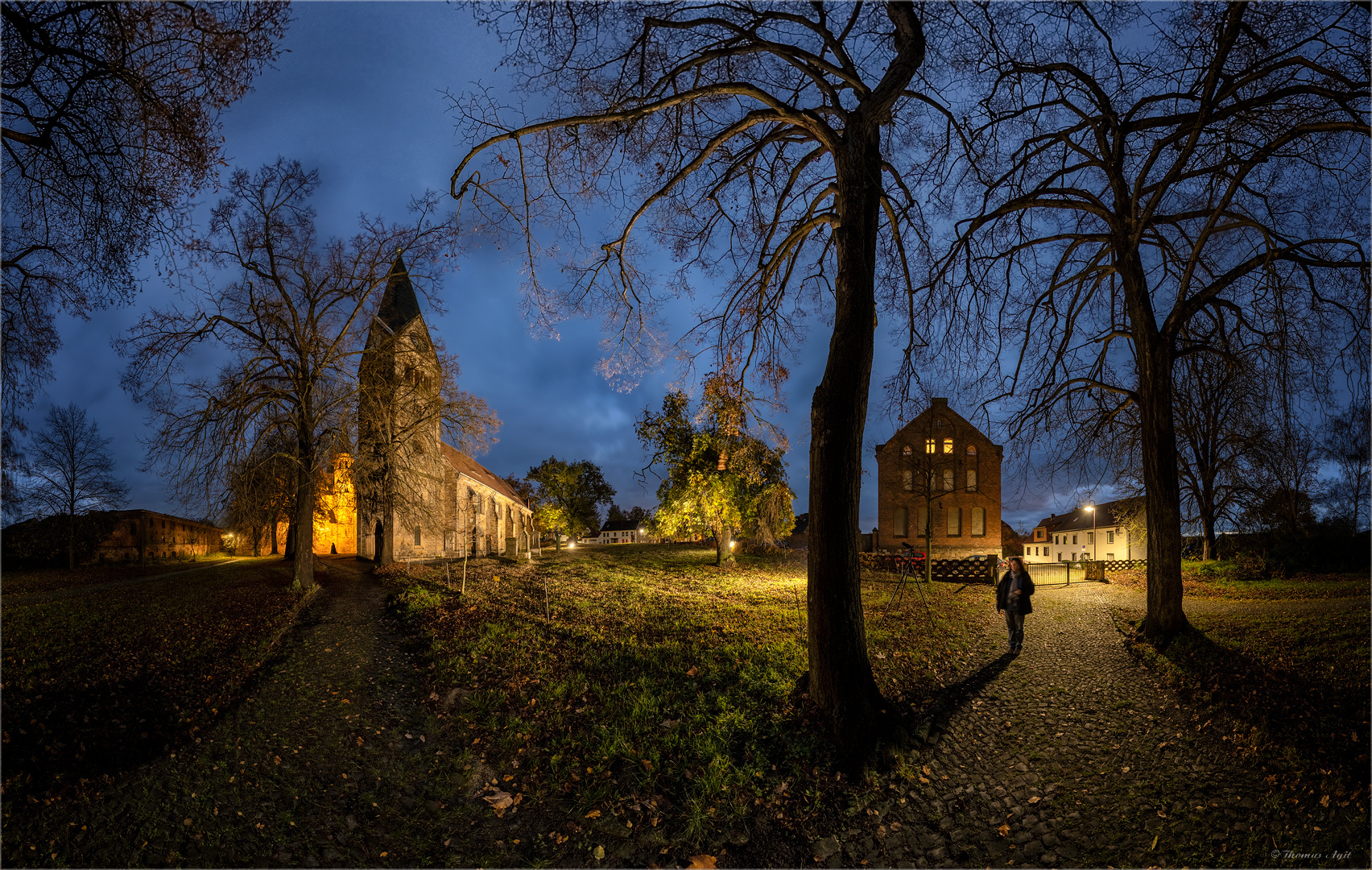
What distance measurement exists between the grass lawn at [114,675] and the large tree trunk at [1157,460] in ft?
47.9

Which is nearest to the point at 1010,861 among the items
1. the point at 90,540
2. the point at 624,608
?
the point at 624,608

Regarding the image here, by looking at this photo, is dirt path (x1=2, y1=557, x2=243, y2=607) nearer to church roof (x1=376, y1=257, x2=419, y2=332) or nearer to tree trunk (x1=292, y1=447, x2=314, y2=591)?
tree trunk (x1=292, y1=447, x2=314, y2=591)

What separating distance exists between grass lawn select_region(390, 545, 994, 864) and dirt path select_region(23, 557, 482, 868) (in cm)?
55

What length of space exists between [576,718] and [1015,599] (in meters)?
8.39

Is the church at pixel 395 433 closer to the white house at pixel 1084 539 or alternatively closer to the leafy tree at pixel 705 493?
the leafy tree at pixel 705 493

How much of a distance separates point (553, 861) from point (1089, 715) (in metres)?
6.36

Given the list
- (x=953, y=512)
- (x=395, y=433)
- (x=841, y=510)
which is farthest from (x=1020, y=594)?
(x=953, y=512)

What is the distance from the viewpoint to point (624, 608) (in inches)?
505

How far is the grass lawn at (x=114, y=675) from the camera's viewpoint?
5039mm

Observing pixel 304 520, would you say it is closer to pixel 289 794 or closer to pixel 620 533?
pixel 289 794

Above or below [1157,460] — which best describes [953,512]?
below

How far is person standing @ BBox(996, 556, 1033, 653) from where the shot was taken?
32.0 ft

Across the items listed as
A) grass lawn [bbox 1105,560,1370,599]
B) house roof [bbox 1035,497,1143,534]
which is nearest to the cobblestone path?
grass lawn [bbox 1105,560,1370,599]

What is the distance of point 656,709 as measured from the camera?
6.36 metres
